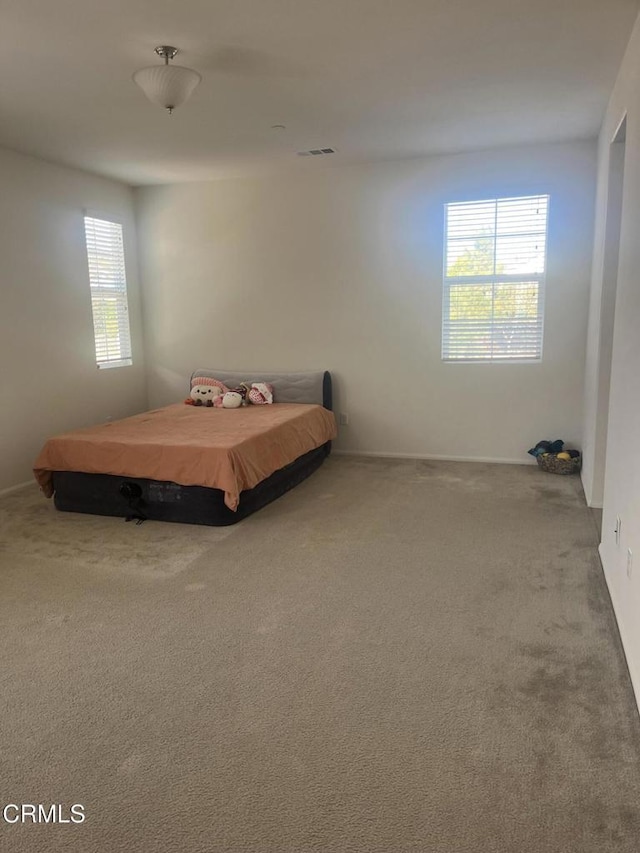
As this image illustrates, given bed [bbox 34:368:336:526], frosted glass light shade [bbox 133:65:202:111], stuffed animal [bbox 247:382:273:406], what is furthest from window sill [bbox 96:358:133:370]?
frosted glass light shade [bbox 133:65:202:111]

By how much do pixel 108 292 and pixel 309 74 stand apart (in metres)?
3.31

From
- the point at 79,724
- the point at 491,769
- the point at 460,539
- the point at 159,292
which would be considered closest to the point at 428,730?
the point at 491,769

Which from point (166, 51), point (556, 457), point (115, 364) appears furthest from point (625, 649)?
point (115, 364)

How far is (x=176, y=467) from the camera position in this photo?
12.6 feet

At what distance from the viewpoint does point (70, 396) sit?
539cm

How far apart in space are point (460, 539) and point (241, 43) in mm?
2853

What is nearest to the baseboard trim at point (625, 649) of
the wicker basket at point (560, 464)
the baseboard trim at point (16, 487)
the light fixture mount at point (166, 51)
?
the wicker basket at point (560, 464)

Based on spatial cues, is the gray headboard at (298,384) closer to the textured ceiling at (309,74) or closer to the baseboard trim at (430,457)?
the baseboard trim at (430,457)

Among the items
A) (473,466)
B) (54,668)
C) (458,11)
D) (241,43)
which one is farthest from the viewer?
(473,466)

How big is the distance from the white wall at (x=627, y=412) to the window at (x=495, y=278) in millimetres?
1629

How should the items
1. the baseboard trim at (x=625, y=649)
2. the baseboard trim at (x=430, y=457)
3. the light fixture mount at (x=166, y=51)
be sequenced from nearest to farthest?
the baseboard trim at (x=625, y=649) → the light fixture mount at (x=166, y=51) → the baseboard trim at (x=430, y=457)

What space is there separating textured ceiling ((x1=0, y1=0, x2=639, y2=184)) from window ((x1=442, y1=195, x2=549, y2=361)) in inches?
21.9

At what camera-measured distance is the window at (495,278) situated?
504cm

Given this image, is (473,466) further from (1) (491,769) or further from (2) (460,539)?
(1) (491,769)
